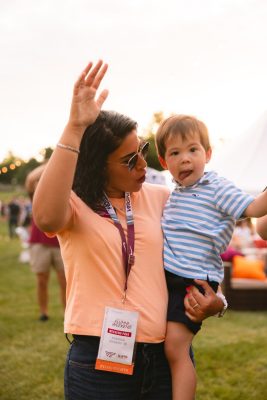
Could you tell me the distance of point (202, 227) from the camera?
198 centimetres

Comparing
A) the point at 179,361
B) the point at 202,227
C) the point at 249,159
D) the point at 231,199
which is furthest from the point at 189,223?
the point at 249,159

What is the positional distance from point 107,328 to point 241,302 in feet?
20.9

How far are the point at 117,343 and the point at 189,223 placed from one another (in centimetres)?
53

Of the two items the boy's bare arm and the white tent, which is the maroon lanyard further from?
the white tent

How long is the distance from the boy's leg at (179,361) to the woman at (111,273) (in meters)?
0.03

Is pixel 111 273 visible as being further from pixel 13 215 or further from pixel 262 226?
pixel 13 215

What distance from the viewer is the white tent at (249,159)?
2.82 metres

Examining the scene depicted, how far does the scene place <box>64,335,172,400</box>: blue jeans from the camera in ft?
5.92

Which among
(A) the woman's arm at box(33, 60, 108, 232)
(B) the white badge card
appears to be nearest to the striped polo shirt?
(B) the white badge card

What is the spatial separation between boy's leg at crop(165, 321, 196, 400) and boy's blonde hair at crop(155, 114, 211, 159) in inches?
29.6

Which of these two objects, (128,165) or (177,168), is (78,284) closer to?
(128,165)

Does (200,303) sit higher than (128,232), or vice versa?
(128,232)

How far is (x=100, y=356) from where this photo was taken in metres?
1.78

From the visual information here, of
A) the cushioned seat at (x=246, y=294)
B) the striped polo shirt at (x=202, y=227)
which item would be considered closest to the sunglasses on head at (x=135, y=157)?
the striped polo shirt at (x=202, y=227)
